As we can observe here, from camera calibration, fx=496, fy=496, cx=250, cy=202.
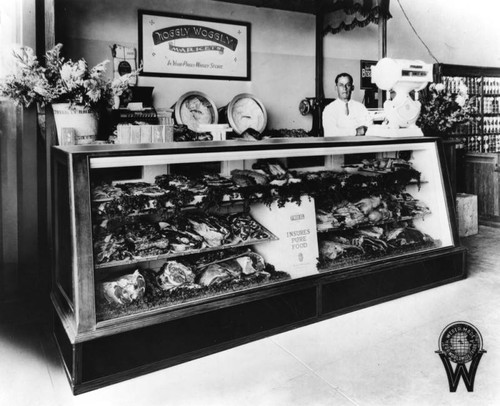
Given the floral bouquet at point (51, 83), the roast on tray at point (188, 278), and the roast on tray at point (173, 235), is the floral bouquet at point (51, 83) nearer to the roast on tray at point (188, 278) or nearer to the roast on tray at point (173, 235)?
the roast on tray at point (173, 235)

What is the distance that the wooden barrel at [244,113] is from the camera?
15.1ft

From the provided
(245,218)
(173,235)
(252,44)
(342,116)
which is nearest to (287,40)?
(252,44)

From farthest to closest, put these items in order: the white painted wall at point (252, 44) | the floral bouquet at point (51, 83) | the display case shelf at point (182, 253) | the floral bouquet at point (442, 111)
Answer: the floral bouquet at point (442, 111) → the white painted wall at point (252, 44) → the floral bouquet at point (51, 83) → the display case shelf at point (182, 253)

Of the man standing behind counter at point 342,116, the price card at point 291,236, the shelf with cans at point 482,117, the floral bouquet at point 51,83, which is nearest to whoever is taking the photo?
the floral bouquet at point 51,83

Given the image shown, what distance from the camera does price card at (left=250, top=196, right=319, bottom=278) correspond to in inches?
130

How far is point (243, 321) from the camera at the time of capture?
3.07m

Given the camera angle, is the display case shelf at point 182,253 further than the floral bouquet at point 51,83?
No

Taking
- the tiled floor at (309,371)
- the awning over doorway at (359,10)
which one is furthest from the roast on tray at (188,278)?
the awning over doorway at (359,10)

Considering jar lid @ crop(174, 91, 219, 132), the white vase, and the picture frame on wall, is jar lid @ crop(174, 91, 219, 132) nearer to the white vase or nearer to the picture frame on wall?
the picture frame on wall

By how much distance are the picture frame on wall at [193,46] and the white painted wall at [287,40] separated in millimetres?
70

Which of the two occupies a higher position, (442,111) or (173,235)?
(442,111)

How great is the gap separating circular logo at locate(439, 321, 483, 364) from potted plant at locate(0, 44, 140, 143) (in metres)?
2.45

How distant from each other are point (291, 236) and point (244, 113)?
5.94ft

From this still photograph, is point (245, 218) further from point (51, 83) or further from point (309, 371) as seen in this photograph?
point (51, 83)
